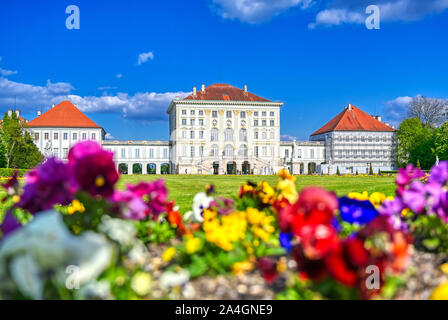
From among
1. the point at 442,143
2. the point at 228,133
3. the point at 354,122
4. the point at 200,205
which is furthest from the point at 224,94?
the point at 200,205

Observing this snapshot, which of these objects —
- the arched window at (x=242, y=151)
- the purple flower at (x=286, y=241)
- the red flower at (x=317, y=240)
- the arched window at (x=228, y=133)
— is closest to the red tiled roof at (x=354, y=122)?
the arched window at (x=242, y=151)

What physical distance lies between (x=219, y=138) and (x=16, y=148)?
31.5 meters

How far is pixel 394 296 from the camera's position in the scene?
5.92 feet

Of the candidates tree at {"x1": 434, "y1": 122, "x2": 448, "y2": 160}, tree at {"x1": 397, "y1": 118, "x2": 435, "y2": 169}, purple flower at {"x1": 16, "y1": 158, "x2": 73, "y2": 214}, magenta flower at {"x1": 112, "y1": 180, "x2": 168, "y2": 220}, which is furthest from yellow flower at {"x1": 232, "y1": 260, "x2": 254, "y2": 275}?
tree at {"x1": 397, "y1": 118, "x2": 435, "y2": 169}

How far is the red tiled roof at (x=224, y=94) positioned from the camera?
60.9 m

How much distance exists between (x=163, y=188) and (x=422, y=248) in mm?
1758

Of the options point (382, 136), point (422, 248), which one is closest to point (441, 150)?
point (382, 136)

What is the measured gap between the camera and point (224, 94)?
61906 millimetres

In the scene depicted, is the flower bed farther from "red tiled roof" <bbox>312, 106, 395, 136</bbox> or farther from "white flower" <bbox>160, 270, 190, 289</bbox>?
"red tiled roof" <bbox>312, 106, 395, 136</bbox>

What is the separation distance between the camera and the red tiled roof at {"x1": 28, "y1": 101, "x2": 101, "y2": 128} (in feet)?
199

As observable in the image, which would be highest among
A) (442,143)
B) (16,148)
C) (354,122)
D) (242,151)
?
(354,122)

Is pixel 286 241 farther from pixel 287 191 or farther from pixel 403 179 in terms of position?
pixel 403 179
